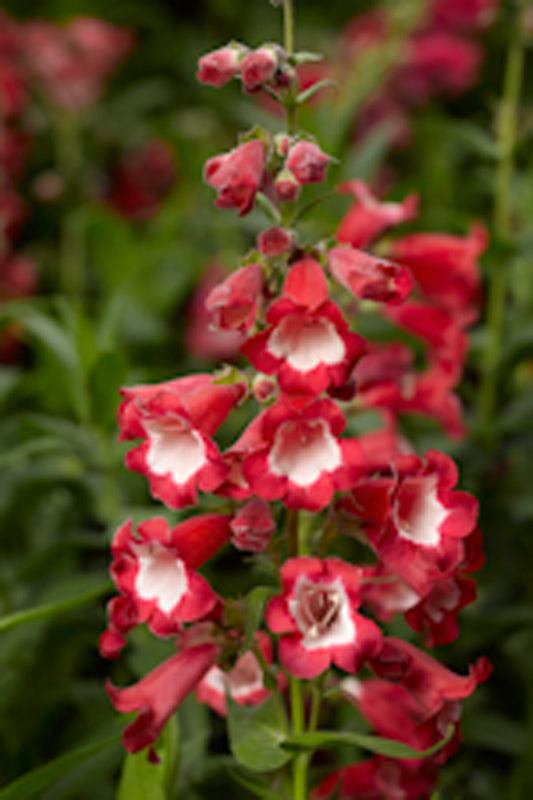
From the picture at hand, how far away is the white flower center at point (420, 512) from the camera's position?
852mm

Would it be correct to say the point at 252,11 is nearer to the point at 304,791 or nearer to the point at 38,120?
the point at 38,120

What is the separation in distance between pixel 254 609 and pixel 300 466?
15 centimetres

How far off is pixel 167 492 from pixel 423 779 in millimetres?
432

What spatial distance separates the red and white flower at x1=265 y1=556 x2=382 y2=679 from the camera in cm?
79

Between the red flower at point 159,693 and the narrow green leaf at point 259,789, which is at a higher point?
the red flower at point 159,693

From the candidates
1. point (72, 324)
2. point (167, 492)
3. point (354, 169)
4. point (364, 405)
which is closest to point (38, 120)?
point (354, 169)

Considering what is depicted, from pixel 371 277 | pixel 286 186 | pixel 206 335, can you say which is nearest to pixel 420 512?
pixel 371 277

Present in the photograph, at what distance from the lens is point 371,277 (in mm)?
826

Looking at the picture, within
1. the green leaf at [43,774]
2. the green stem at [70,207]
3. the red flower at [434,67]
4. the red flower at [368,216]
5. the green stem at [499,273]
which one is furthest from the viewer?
the red flower at [434,67]

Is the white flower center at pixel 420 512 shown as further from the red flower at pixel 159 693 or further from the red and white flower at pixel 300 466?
the red flower at pixel 159 693

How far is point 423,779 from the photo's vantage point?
96 centimetres

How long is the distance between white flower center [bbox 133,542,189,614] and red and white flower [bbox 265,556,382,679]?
93 millimetres

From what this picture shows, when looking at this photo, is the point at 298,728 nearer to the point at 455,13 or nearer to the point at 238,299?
the point at 238,299

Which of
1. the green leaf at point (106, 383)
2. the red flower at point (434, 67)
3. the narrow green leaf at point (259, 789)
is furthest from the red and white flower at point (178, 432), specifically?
the red flower at point (434, 67)
